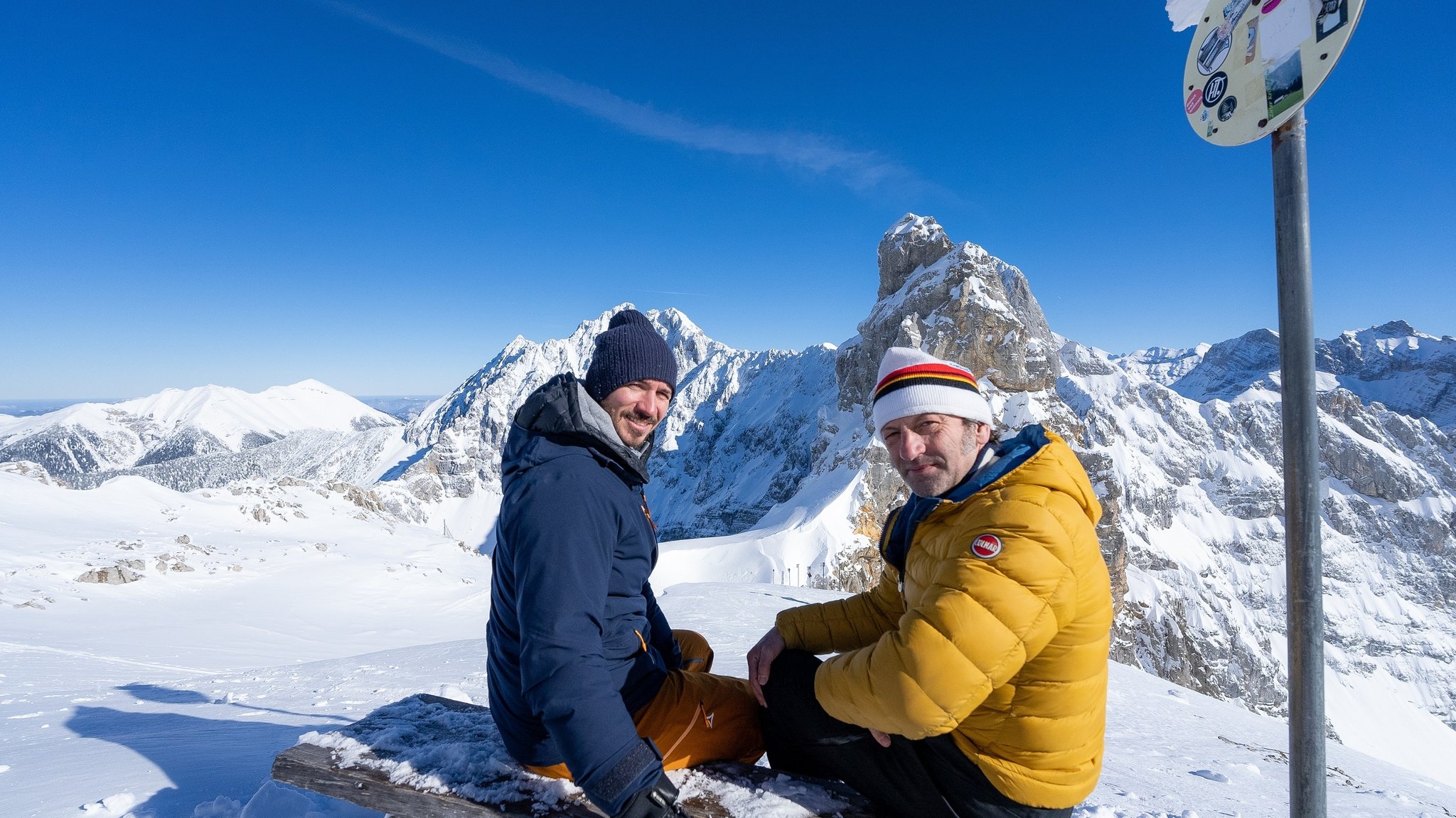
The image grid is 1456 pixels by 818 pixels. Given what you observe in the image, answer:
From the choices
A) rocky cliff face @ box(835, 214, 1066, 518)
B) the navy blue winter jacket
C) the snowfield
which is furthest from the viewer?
rocky cliff face @ box(835, 214, 1066, 518)

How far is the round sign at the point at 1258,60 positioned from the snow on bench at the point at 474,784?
2971 mm

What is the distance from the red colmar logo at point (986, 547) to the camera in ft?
6.41

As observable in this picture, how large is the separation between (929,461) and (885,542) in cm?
72

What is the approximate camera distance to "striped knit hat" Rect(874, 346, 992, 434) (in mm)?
2367

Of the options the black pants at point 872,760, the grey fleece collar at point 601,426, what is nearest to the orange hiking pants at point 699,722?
the black pants at point 872,760

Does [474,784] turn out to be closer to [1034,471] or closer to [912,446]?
[912,446]

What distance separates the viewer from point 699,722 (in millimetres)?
2721

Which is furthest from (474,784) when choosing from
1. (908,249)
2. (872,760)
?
(908,249)

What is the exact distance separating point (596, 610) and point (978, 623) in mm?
1315

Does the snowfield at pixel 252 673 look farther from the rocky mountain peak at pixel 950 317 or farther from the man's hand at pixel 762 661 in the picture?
the rocky mountain peak at pixel 950 317

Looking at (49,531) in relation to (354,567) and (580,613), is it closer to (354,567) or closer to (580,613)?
(354,567)

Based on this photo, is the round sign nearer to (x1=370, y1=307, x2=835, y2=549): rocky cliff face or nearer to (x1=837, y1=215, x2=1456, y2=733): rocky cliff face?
(x1=837, y1=215, x2=1456, y2=733): rocky cliff face

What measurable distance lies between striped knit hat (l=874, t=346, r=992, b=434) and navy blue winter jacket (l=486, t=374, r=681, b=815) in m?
1.09

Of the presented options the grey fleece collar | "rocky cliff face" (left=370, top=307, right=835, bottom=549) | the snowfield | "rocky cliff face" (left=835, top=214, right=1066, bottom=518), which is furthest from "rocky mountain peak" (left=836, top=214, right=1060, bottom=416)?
the grey fleece collar
